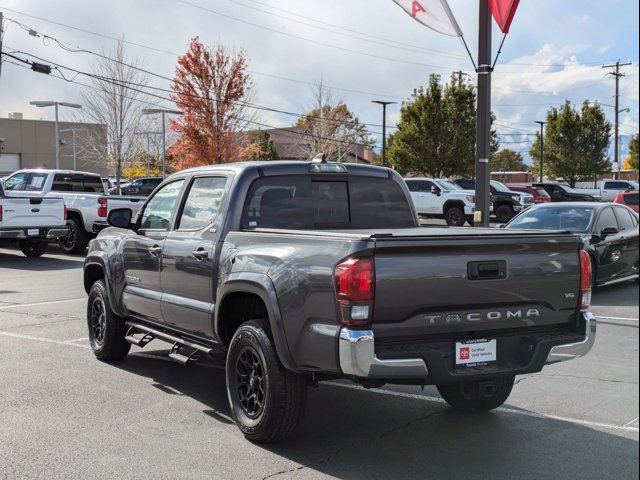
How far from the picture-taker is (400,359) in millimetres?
4172

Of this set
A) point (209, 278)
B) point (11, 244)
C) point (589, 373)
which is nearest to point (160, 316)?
point (209, 278)

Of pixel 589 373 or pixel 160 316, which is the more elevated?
pixel 160 316

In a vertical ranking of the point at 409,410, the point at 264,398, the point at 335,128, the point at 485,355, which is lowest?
the point at 409,410

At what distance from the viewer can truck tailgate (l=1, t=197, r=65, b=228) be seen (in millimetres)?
16547

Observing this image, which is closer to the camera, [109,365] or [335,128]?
[109,365]

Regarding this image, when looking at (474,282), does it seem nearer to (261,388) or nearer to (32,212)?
(261,388)

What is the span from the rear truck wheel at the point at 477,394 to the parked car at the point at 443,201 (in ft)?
72.4

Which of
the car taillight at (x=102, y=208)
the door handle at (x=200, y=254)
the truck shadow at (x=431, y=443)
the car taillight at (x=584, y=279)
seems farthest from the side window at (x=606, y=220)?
the car taillight at (x=102, y=208)

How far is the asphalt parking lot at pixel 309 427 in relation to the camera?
445 cm

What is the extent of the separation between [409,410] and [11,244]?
59.8 feet

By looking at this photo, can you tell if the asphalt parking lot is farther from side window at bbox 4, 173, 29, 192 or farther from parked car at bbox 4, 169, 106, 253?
side window at bbox 4, 173, 29, 192

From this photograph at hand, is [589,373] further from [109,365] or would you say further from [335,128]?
[335,128]

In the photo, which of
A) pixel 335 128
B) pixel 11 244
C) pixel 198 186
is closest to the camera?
pixel 198 186

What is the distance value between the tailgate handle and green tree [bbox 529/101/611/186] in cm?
5178
